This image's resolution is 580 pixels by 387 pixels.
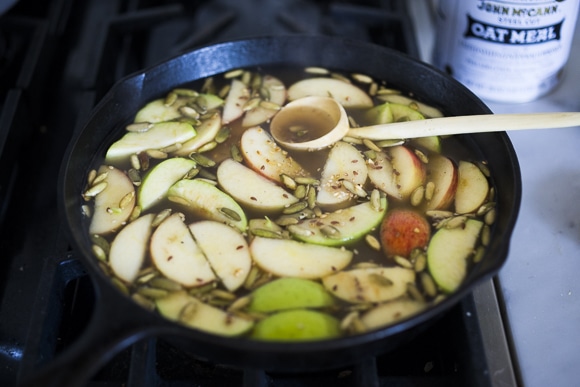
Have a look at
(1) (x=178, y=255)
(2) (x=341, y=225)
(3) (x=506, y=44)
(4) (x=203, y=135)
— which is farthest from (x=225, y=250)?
(3) (x=506, y=44)

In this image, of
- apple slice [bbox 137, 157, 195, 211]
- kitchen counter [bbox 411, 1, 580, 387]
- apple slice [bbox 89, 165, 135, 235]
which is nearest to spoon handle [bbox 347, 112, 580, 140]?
kitchen counter [bbox 411, 1, 580, 387]

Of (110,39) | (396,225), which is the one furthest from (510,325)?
(110,39)

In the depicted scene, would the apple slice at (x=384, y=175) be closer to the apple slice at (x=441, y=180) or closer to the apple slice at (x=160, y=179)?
the apple slice at (x=441, y=180)

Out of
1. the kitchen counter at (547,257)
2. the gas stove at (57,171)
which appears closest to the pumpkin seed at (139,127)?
the gas stove at (57,171)

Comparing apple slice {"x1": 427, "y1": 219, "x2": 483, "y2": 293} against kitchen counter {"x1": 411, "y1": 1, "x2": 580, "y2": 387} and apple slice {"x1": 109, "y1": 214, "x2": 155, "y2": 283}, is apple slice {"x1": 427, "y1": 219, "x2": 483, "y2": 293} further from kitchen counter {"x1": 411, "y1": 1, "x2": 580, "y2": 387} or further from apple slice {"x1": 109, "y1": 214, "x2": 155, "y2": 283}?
apple slice {"x1": 109, "y1": 214, "x2": 155, "y2": 283}

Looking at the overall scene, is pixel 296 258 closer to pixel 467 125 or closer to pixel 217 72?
pixel 467 125

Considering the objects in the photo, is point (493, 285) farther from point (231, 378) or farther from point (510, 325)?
point (231, 378)
